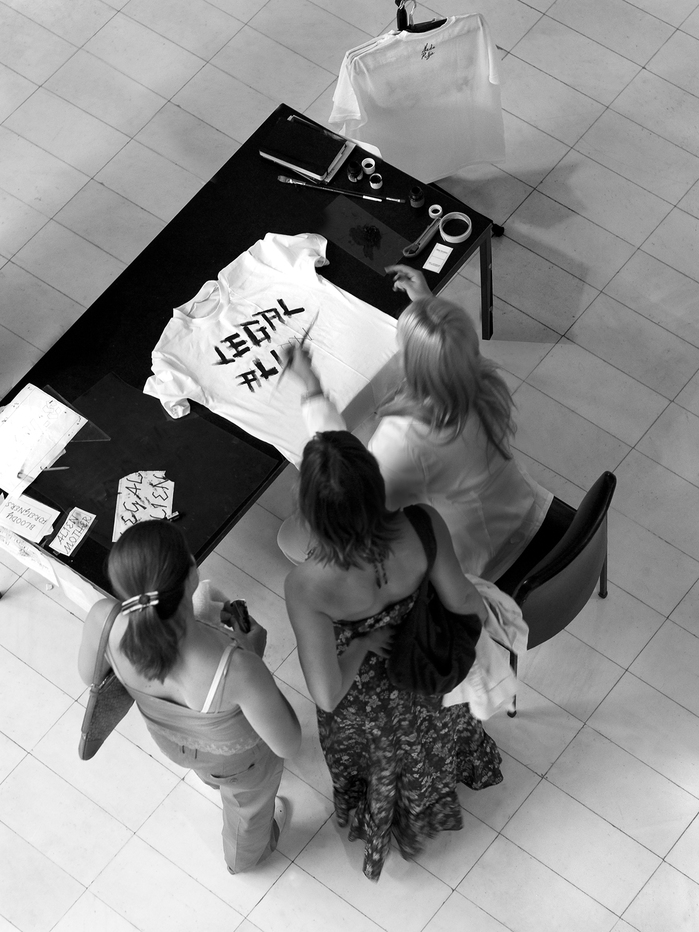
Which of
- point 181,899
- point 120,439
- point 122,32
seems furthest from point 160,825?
point 122,32

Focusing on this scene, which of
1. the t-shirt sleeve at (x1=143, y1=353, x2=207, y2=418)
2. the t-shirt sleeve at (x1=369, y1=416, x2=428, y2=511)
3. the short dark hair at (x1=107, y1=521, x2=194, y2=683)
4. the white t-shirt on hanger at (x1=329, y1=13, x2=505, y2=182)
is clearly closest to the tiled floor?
the white t-shirt on hanger at (x1=329, y1=13, x2=505, y2=182)

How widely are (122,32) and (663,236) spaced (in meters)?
2.90

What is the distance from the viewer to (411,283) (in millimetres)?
3201

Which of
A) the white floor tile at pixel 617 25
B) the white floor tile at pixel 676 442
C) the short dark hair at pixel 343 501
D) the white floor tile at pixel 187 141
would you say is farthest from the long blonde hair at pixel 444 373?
the white floor tile at pixel 617 25

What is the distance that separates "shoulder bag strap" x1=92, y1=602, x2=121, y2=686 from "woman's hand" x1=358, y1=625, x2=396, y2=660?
61 cm

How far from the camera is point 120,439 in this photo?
10.2 feet

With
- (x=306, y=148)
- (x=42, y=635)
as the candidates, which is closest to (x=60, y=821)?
(x=42, y=635)

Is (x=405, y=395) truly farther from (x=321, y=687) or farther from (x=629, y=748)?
(x=629, y=748)

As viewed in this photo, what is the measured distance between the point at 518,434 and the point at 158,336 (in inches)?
58.6

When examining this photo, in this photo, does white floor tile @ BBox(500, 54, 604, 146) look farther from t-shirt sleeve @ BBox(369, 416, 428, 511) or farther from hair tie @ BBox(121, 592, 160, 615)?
hair tie @ BBox(121, 592, 160, 615)

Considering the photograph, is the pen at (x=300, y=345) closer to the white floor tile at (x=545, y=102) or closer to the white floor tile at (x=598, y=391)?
the white floor tile at (x=598, y=391)

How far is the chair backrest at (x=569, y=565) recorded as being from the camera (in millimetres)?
2578

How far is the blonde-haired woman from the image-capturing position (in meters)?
2.56

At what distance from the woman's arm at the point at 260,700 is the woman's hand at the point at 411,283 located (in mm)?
1412
